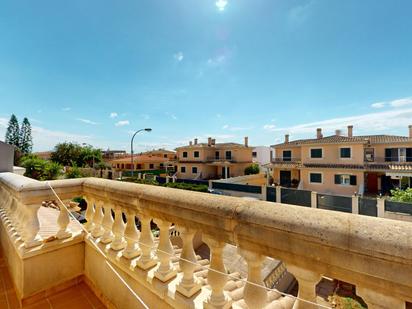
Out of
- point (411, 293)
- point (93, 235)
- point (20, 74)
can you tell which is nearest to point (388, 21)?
point (411, 293)

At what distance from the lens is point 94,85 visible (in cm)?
1365

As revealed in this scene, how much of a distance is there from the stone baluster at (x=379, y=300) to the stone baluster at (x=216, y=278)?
0.67 meters

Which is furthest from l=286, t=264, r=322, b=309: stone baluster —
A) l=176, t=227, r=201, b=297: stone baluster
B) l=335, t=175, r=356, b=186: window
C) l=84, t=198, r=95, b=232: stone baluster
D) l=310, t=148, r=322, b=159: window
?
l=310, t=148, r=322, b=159: window

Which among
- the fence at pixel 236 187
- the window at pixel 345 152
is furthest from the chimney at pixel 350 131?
the fence at pixel 236 187

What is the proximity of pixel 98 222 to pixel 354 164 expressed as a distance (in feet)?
74.0

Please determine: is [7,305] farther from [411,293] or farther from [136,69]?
[136,69]

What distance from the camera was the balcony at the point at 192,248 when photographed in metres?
Answer: 0.70

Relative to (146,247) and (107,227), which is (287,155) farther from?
(146,247)

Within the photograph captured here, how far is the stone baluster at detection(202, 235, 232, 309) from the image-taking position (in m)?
1.22

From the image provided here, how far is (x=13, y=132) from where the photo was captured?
Answer: 4594cm

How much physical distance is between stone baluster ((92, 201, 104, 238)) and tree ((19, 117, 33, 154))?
5750 centimetres

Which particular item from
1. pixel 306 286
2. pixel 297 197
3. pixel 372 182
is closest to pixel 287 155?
pixel 372 182

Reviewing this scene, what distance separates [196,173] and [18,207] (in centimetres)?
2866

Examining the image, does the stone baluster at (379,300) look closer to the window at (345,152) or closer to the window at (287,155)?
the window at (345,152)
